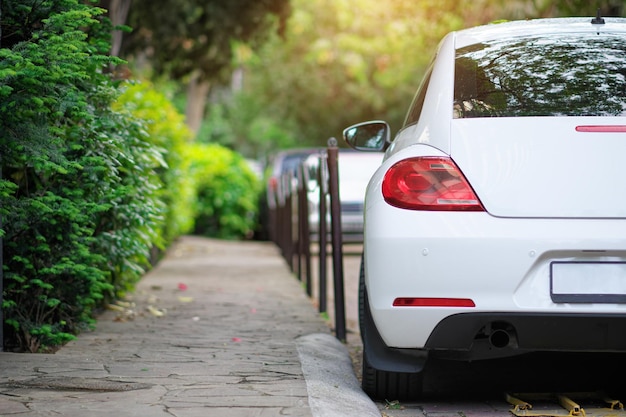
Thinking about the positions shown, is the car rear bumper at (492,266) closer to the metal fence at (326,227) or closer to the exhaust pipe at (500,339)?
the exhaust pipe at (500,339)

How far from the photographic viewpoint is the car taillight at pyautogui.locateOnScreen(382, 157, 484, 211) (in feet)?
15.4

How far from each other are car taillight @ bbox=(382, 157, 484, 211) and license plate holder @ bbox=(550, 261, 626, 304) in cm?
43

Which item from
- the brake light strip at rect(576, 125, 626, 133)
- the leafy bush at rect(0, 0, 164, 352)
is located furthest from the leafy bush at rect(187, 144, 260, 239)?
the brake light strip at rect(576, 125, 626, 133)

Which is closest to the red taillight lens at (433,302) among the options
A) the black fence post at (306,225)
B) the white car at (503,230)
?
the white car at (503,230)

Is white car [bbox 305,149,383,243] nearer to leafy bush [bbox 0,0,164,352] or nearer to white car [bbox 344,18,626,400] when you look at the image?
leafy bush [bbox 0,0,164,352]

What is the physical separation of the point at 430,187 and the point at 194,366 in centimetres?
166

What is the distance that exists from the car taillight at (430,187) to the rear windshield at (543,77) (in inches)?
12.7

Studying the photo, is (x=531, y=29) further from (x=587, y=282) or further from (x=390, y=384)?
(x=390, y=384)

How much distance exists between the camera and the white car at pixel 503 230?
4.61 meters

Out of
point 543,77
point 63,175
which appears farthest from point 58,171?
point 543,77

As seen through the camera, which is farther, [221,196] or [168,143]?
[221,196]

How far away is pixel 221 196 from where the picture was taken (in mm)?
22141

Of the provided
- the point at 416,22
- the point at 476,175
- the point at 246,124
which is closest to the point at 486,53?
the point at 476,175

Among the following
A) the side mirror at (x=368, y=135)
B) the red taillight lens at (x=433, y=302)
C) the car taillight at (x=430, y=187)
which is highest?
the side mirror at (x=368, y=135)
